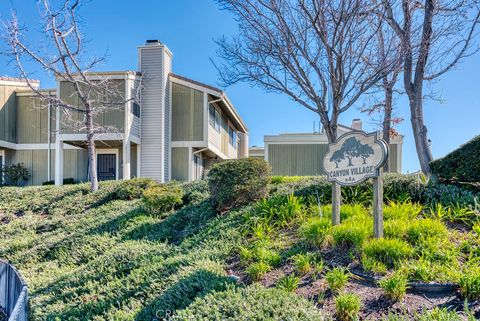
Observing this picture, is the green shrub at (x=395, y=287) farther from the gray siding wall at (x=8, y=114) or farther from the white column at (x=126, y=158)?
the gray siding wall at (x=8, y=114)

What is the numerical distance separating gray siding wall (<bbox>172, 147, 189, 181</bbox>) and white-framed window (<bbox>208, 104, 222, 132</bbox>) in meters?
1.90

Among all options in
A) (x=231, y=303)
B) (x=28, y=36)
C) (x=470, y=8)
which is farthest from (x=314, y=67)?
(x=28, y=36)

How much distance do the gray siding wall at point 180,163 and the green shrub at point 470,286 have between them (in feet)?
48.6

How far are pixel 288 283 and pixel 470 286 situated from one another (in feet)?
5.94

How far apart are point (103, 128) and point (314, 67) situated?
429 inches

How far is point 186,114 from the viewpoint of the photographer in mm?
17797

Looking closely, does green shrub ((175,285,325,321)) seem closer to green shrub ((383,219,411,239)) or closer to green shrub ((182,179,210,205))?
green shrub ((383,219,411,239))

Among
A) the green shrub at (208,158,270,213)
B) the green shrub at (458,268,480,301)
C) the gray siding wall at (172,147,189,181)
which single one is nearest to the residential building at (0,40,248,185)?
the gray siding wall at (172,147,189,181)

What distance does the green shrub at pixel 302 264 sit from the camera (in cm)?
459

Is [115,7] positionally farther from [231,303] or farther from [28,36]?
[231,303]

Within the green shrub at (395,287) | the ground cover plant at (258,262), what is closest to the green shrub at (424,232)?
the ground cover plant at (258,262)

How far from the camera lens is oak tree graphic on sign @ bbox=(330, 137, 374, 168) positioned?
211 inches

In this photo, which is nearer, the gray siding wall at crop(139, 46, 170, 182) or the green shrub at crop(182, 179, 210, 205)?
the green shrub at crop(182, 179, 210, 205)

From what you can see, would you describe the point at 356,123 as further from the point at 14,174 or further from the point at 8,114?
the point at 8,114
